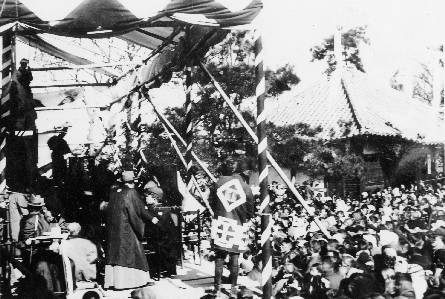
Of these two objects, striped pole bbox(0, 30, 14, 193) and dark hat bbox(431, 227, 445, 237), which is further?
dark hat bbox(431, 227, 445, 237)

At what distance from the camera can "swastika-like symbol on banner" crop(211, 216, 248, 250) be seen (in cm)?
623

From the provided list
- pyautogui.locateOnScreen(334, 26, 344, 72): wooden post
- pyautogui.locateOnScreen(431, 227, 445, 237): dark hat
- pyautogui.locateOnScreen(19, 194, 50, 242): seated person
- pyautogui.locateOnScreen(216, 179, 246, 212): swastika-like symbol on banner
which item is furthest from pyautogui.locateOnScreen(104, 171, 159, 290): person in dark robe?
pyautogui.locateOnScreen(334, 26, 344, 72): wooden post

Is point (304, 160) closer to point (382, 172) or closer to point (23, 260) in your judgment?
point (382, 172)

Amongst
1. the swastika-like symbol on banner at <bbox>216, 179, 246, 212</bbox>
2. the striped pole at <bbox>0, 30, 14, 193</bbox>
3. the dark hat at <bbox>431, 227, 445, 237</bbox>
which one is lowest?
the dark hat at <bbox>431, 227, 445, 237</bbox>

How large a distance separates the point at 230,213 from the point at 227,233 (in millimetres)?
265

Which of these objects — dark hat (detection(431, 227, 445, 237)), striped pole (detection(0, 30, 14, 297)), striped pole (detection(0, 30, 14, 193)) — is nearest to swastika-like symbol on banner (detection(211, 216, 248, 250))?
striped pole (detection(0, 30, 14, 297))

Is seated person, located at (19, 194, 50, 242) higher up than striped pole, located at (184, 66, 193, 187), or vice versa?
striped pole, located at (184, 66, 193, 187)

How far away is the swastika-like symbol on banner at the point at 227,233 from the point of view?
6.23m

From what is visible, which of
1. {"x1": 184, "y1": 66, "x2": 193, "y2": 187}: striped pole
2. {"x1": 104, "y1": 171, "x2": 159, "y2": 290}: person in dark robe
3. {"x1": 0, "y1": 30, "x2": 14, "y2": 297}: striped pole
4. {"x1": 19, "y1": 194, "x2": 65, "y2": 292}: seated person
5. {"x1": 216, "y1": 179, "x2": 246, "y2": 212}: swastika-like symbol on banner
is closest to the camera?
{"x1": 19, "y1": 194, "x2": 65, "y2": 292}: seated person

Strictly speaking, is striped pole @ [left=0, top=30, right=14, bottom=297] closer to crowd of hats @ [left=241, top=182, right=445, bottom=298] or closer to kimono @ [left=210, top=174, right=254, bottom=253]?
kimono @ [left=210, top=174, right=254, bottom=253]

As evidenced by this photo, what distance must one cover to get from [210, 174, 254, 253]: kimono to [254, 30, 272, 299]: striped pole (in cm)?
108

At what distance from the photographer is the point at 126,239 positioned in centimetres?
651

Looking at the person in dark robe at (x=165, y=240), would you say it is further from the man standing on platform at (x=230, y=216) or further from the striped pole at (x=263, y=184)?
the striped pole at (x=263, y=184)

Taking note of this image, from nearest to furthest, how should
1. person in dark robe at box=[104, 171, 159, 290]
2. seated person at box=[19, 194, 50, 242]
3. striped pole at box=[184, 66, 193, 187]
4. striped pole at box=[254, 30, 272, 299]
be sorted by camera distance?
1. striped pole at box=[254, 30, 272, 299]
2. person in dark robe at box=[104, 171, 159, 290]
3. seated person at box=[19, 194, 50, 242]
4. striped pole at box=[184, 66, 193, 187]
